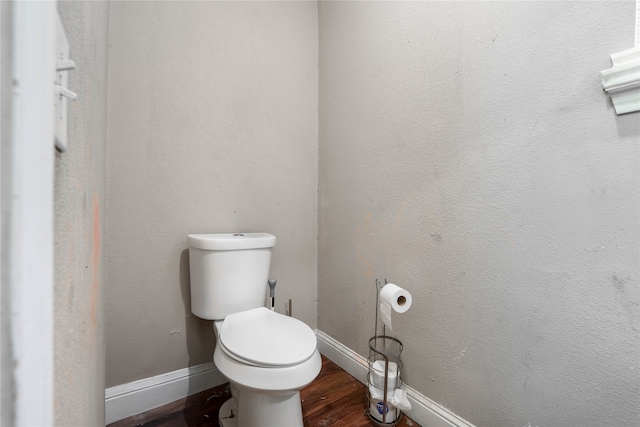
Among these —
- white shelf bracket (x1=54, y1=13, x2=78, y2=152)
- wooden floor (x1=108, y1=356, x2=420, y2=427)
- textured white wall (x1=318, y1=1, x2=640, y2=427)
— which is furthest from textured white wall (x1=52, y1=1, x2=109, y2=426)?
textured white wall (x1=318, y1=1, x2=640, y2=427)

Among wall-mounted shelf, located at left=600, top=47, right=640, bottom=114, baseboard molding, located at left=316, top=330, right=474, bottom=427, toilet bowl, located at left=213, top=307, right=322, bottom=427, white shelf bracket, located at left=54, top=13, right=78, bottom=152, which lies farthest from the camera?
baseboard molding, located at left=316, top=330, right=474, bottom=427

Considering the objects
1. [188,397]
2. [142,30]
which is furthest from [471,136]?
[188,397]

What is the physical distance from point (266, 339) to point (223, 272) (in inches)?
13.9

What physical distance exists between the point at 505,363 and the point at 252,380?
31.8 inches

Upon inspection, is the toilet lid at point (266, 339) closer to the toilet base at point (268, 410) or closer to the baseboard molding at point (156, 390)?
the toilet base at point (268, 410)

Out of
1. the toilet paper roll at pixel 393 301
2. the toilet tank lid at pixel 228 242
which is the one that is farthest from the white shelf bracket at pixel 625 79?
the toilet tank lid at pixel 228 242

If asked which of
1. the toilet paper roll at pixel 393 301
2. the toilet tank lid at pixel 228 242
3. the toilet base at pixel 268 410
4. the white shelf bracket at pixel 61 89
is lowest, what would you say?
the toilet base at pixel 268 410

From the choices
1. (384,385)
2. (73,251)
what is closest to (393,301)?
(384,385)

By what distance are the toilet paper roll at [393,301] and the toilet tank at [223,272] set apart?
57 cm

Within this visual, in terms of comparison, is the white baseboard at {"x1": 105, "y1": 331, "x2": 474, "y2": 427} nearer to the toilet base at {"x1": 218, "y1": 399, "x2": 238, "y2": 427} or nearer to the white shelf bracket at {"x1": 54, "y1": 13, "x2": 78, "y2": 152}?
the toilet base at {"x1": 218, "y1": 399, "x2": 238, "y2": 427}

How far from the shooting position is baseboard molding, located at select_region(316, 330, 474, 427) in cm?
102

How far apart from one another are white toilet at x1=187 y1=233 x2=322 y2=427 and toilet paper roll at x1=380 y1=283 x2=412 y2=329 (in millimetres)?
299

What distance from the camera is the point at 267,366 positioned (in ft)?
2.81

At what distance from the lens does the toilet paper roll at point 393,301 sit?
1048 mm
